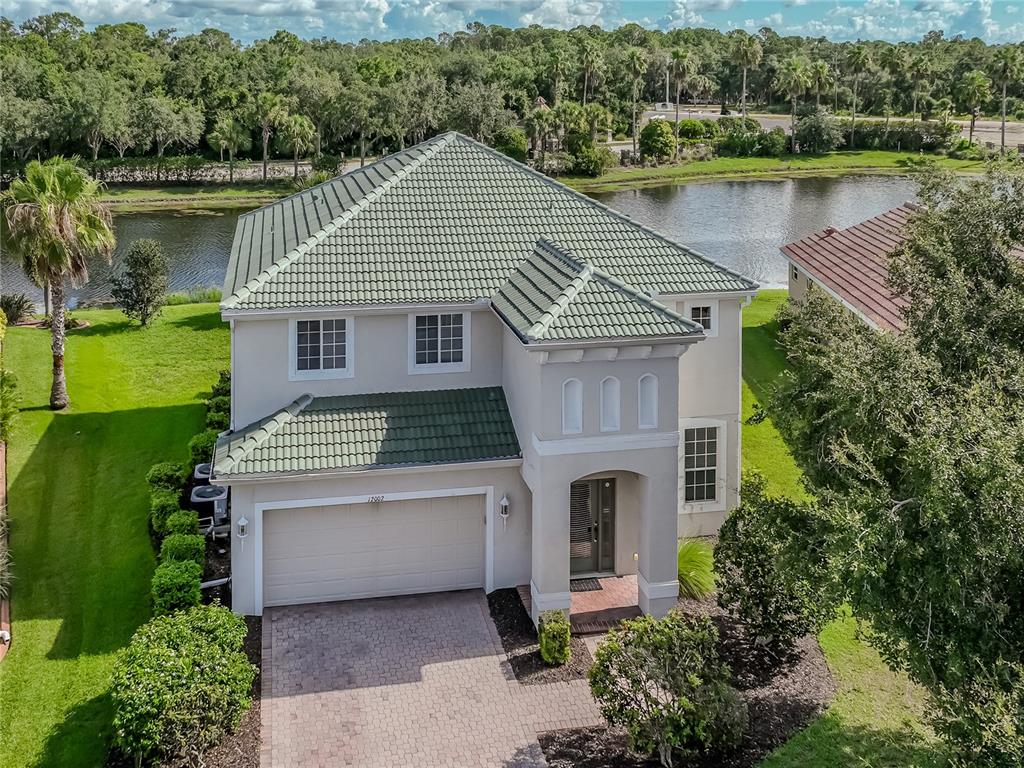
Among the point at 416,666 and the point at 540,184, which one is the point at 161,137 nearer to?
the point at 540,184

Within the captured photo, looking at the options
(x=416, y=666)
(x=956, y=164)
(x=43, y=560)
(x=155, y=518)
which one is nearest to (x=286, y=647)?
(x=416, y=666)

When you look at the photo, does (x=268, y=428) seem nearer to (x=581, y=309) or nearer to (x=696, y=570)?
(x=581, y=309)

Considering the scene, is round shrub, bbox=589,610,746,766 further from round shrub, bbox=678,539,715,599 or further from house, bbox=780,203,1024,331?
house, bbox=780,203,1024,331

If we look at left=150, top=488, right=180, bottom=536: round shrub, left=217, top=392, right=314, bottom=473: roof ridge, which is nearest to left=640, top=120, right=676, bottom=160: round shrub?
left=150, top=488, right=180, bottom=536: round shrub

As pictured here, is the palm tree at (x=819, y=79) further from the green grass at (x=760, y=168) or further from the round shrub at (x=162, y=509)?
the round shrub at (x=162, y=509)

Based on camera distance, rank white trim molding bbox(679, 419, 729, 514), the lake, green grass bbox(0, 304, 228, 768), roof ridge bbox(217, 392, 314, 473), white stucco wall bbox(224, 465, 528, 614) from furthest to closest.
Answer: the lake
white trim molding bbox(679, 419, 729, 514)
white stucco wall bbox(224, 465, 528, 614)
roof ridge bbox(217, 392, 314, 473)
green grass bbox(0, 304, 228, 768)

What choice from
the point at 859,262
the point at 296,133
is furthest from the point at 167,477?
the point at 296,133
